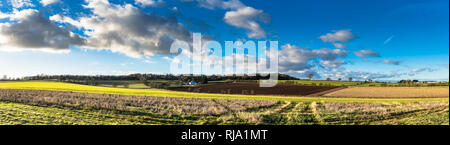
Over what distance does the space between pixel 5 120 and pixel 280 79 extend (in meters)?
88.4

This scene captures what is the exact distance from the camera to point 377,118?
14.0 meters

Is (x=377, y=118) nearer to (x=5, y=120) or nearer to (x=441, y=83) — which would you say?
(x=5, y=120)

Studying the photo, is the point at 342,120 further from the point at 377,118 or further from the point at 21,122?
the point at 21,122

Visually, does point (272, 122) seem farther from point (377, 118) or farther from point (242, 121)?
point (377, 118)

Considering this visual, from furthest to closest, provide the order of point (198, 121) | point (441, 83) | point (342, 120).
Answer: point (441, 83) → point (342, 120) → point (198, 121)

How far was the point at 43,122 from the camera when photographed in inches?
391
